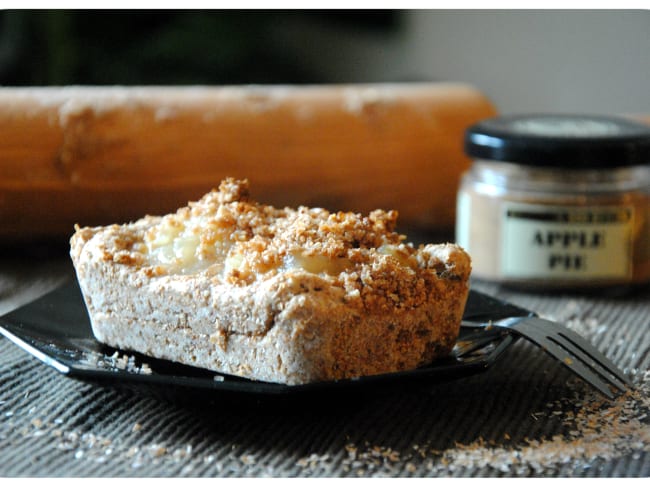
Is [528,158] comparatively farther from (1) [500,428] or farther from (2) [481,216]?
(1) [500,428]

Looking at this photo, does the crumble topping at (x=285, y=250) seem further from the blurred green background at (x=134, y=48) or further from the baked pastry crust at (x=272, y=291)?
the blurred green background at (x=134, y=48)

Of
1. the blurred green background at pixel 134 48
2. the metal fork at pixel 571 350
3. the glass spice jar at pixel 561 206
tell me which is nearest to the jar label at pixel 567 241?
the glass spice jar at pixel 561 206

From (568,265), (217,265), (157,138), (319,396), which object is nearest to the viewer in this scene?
(319,396)

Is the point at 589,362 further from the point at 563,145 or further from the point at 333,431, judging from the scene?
the point at 563,145

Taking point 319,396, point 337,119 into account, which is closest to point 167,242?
point 319,396

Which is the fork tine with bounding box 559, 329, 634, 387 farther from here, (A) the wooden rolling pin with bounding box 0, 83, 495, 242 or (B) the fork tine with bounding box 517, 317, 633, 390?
(A) the wooden rolling pin with bounding box 0, 83, 495, 242
